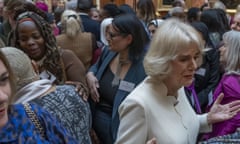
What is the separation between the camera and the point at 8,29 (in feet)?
12.3

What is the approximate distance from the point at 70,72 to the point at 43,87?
87 centimetres

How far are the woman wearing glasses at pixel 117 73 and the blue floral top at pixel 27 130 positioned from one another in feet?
3.78

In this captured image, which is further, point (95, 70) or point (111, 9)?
point (111, 9)

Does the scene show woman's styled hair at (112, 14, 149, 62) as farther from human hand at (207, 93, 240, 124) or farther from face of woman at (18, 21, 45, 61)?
human hand at (207, 93, 240, 124)

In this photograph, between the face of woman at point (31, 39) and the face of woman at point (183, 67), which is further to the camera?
the face of woman at point (31, 39)

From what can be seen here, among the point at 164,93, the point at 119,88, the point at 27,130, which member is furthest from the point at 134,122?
the point at 119,88

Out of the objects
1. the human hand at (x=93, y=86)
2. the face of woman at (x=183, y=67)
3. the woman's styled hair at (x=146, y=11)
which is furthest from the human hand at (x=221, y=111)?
the woman's styled hair at (x=146, y=11)

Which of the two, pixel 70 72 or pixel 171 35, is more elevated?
pixel 171 35

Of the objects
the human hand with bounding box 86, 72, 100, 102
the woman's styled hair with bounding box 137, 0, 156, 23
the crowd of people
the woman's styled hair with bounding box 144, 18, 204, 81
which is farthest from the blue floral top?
the woman's styled hair with bounding box 137, 0, 156, 23

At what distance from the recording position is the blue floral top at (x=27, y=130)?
146cm

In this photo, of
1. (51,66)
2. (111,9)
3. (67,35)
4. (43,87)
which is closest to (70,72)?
(51,66)

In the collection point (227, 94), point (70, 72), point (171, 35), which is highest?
point (171, 35)

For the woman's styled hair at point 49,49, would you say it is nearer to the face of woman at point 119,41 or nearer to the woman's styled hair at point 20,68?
the face of woman at point 119,41

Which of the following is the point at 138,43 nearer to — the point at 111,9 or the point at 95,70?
the point at 95,70
